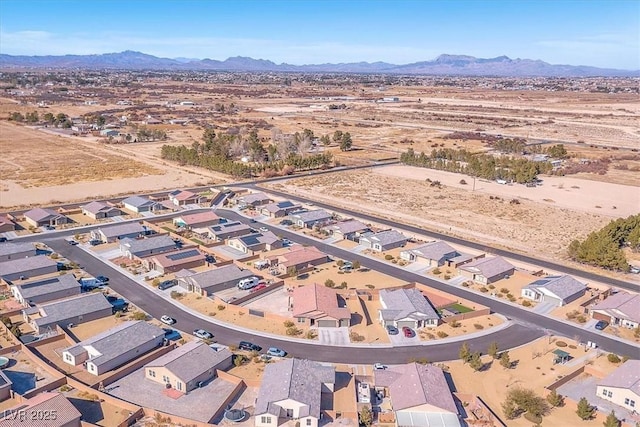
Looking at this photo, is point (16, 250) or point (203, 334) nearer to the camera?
point (203, 334)

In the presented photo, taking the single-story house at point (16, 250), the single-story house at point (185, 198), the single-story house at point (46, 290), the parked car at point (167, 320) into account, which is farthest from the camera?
the single-story house at point (185, 198)

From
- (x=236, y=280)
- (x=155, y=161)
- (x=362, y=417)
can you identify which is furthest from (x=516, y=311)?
(x=155, y=161)

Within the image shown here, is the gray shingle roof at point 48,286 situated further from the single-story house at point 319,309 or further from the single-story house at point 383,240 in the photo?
the single-story house at point 383,240

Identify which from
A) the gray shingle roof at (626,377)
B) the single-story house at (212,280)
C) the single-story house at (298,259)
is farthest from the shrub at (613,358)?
the single-story house at (212,280)

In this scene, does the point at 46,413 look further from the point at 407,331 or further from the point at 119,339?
the point at 407,331

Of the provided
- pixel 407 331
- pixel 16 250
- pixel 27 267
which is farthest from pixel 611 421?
pixel 16 250

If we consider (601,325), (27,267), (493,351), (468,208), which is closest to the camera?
(493,351)
